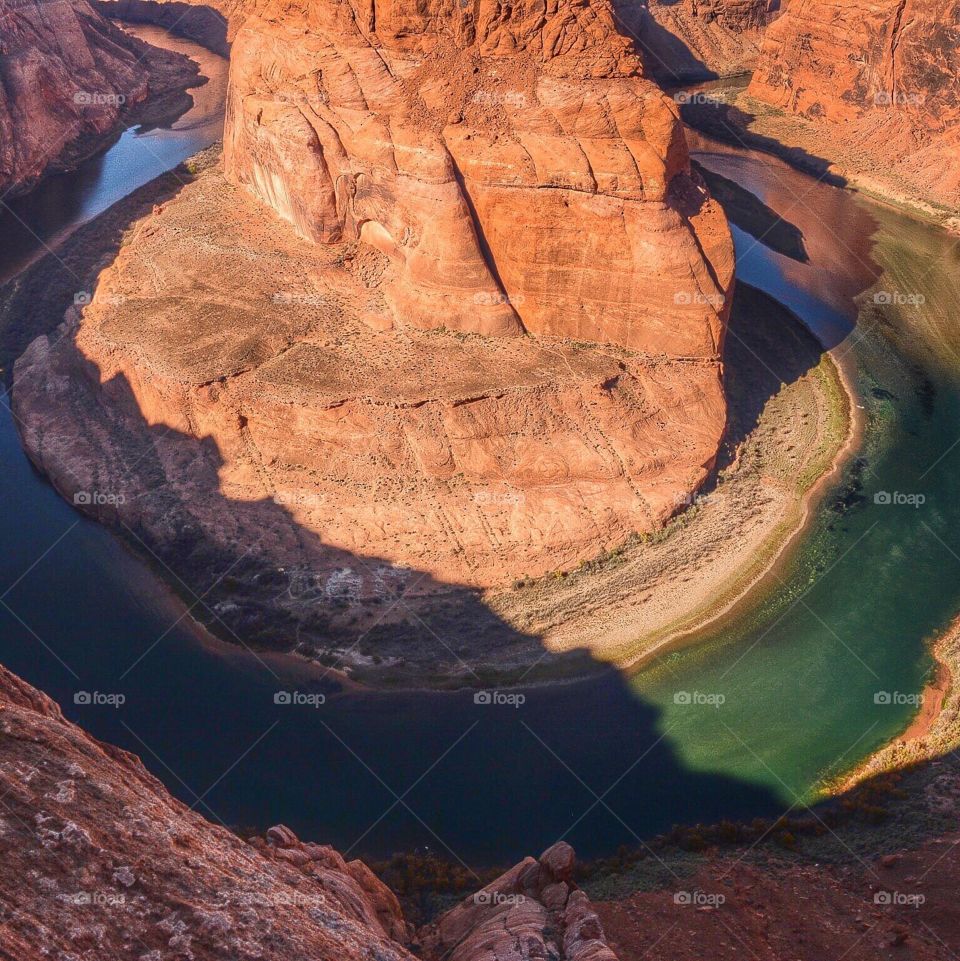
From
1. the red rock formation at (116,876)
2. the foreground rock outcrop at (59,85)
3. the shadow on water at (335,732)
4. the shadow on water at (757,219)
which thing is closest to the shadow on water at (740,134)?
the shadow on water at (757,219)

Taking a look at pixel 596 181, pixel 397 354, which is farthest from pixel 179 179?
pixel 596 181

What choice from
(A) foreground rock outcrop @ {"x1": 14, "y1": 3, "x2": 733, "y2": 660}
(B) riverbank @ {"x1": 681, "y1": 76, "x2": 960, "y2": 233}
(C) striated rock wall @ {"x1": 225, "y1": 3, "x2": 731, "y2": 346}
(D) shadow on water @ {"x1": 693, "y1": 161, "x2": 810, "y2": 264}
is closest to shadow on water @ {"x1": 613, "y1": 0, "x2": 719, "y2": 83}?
(B) riverbank @ {"x1": 681, "y1": 76, "x2": 960, "y2": 233}

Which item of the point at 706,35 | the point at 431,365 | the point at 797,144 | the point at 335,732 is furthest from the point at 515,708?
the point at 706,35

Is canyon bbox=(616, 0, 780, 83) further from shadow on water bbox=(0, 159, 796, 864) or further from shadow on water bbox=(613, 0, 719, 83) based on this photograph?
shadow on water bbox=(0, 159, 796, 864)

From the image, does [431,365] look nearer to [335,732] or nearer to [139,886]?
[335,732]

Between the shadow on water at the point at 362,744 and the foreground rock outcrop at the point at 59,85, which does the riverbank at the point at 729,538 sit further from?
the foreground rock outcrop at the point at 59,85

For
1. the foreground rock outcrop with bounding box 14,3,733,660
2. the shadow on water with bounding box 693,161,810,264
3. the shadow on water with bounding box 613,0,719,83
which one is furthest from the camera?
the shadow on water with bounding box 613,0,719,83
